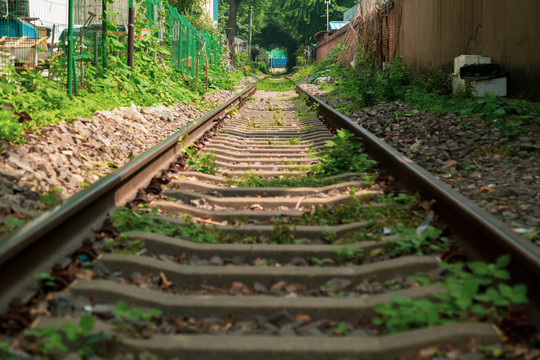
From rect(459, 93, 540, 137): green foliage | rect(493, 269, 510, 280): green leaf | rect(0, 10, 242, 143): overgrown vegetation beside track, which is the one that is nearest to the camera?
rect(493, 269, 510, 280): green leaf

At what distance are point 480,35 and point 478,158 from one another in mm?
4770

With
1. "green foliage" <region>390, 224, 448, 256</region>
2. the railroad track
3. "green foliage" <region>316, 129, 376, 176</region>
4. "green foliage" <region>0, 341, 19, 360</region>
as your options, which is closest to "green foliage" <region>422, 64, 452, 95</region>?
"green foliage" <region>316, 129, 376, 176</region>

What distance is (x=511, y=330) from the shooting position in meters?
2.13

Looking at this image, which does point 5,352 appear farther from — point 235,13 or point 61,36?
point 235,13

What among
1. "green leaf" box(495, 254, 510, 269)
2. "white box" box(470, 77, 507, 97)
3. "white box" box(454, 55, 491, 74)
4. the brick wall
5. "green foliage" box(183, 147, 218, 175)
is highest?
the brick wall

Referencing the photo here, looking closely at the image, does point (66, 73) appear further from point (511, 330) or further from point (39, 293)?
point (511, 330)

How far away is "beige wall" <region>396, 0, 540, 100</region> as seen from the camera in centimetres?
769

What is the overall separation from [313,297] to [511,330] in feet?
Result: 2.85

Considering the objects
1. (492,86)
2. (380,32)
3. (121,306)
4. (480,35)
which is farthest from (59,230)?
(380,32)

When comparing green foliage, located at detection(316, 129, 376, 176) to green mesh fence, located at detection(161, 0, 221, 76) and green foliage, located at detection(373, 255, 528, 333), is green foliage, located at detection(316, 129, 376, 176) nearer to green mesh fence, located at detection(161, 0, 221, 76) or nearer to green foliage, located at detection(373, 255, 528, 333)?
green foliage, located at detection(373, 255, 528, 333)

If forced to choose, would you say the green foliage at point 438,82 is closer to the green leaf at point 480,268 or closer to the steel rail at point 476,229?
the steel rail at point 476,229

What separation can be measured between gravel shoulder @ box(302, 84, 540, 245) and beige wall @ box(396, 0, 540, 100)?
142 cm

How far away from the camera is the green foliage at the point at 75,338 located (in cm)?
203

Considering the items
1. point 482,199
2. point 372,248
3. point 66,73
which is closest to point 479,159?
point 482,199
